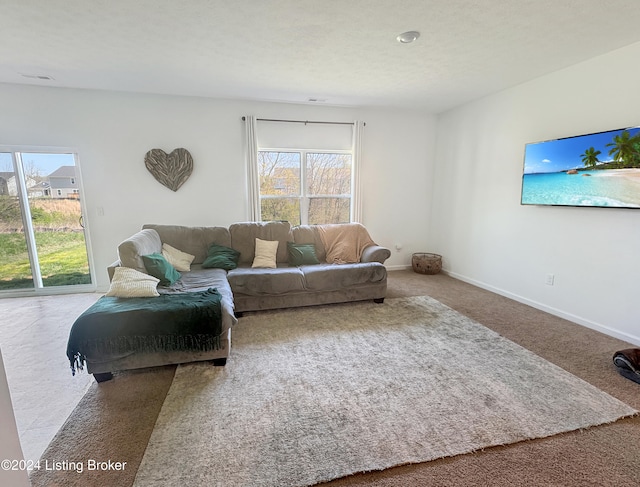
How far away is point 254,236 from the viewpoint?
3920 millimetres

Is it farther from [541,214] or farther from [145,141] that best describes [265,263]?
[541,214]

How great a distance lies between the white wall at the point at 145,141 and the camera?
374 centimetres

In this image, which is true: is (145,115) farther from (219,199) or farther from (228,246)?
(228,246)

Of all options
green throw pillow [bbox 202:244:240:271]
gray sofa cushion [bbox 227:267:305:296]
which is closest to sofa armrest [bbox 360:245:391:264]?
gray sofa cushion [bbox 227:267:305:296]

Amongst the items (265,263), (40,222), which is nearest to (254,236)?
(265,263)

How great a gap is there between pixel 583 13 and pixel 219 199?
4137 mm

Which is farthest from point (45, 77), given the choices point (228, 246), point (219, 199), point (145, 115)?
point (228, 246)

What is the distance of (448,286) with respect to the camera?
14.0 ft

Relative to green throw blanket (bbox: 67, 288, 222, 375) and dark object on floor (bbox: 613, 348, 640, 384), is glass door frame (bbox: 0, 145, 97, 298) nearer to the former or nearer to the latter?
green throw blanket (bbox: 67, 288, 222, 375)

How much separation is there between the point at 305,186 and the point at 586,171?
3318 mm

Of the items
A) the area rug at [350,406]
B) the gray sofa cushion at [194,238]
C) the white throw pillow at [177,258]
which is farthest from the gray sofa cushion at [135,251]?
the area rug at [350,406]

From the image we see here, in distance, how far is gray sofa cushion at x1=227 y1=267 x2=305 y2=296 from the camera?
3197mm

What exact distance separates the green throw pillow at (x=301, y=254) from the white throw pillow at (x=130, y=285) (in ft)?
5.47

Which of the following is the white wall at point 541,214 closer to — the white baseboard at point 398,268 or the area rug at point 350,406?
the white baseboard at point 398,268
